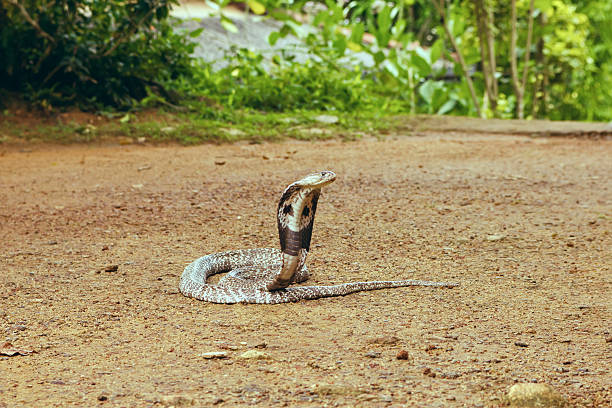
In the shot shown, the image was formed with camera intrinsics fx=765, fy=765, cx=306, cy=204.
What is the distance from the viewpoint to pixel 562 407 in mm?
2340

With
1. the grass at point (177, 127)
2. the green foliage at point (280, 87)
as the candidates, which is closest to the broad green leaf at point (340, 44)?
the green foliage at point (280, 87)

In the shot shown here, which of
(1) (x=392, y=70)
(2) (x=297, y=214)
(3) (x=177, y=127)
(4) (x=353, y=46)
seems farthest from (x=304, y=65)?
(2) (x=297, y=214)

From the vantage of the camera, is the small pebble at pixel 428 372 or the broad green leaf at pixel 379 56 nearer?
the small pebble at pixel 428 372

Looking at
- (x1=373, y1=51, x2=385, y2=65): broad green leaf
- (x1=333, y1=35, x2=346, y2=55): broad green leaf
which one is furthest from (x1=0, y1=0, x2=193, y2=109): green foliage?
(x1=373, y1=51, x2=385, y2=65): broad green leaf

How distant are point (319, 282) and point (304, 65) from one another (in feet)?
25.5

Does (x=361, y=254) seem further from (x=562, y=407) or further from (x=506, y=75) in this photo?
(x=506, y=75)

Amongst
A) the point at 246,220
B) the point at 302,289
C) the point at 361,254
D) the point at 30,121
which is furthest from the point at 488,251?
the point at 30,121

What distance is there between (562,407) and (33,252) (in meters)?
3.24

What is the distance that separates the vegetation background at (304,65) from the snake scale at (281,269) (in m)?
5.20

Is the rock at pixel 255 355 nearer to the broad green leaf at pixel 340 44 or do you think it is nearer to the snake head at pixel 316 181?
the snake head at pixel 316 181

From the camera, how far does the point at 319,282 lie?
3.94m

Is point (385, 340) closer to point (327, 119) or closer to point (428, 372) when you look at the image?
point (428, 372)

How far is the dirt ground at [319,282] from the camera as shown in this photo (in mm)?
2592

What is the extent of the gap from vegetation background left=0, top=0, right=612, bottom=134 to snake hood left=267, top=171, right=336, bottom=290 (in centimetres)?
603
